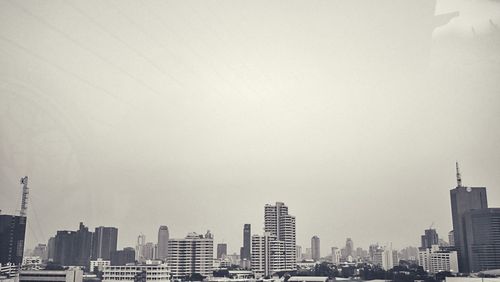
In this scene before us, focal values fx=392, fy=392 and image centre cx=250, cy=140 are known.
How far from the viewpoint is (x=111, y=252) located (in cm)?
314

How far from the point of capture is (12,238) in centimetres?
319

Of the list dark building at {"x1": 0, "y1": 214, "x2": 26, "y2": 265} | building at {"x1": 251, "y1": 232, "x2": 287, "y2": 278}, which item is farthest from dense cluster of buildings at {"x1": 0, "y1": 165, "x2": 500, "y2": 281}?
building at {"x1": 251, "y1": 232, "x2": 287, "y2": 278}

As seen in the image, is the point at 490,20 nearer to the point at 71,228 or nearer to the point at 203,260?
the point at 203,260

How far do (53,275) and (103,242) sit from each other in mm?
414

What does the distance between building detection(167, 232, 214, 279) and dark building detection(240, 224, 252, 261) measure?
0.27 m

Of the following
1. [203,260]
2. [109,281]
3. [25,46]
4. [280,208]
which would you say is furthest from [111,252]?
[25,46]

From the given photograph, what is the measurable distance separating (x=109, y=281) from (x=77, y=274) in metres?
0.30

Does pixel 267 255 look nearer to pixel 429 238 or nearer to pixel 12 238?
pixel 429 238

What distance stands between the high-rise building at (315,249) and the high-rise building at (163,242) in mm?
1258

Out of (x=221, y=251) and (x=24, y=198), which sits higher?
(x=24, y=198)

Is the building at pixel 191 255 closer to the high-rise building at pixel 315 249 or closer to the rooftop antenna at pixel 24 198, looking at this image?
the high-rise building at pixel 315 249

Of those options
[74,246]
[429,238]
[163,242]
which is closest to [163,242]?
[163,242]

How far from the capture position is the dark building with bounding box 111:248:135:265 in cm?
311

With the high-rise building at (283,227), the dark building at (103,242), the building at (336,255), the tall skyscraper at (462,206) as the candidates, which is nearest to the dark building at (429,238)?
the tall skyscraper at (462,206)
